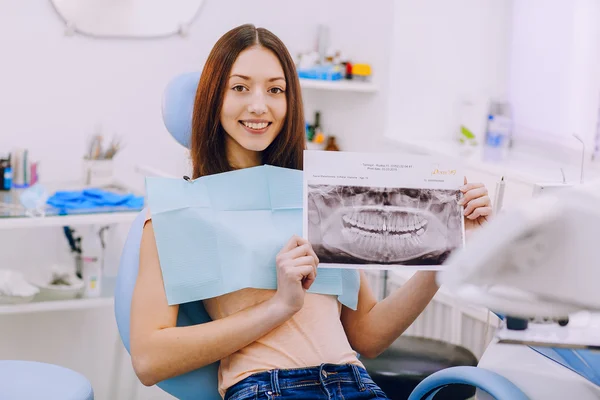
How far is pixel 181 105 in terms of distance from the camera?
68.3 inches

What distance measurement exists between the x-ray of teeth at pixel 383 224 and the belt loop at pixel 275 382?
0.23 m

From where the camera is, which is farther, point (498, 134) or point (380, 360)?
point (498, 134)

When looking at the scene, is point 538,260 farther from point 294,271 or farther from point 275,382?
point 275,382

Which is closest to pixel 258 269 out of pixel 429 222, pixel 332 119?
pixel 429 222

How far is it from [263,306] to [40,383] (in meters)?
0.69

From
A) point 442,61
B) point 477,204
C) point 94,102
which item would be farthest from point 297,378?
point 442,61

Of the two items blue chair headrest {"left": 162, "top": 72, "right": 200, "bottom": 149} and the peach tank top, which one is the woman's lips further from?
the peach tank top

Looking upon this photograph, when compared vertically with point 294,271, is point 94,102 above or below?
above

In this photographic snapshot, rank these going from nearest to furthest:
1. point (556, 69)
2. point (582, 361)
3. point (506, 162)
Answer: point (582, 361) < point (506, 162) < point (556, 69)

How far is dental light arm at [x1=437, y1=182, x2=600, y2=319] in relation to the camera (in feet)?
2.73

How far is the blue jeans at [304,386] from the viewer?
152cm

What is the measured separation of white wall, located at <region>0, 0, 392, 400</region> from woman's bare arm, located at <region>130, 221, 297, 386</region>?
141 cm

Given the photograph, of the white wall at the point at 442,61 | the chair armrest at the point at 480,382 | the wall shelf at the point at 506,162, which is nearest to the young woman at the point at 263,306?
the chair armrest at the point at 480,382

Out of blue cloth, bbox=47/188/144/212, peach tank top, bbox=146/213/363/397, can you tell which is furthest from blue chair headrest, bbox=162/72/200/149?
blue cloth, bbox=47/188/144/212
